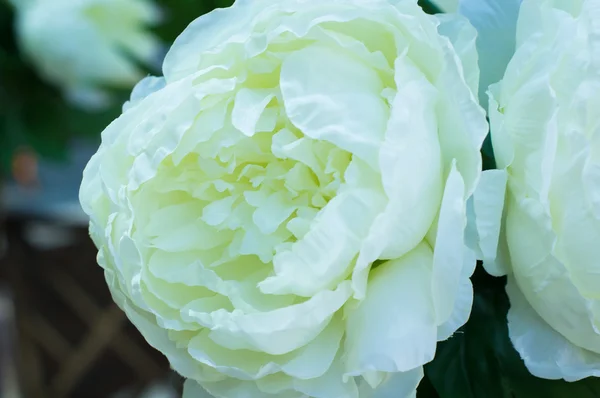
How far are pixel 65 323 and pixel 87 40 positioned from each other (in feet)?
1.03

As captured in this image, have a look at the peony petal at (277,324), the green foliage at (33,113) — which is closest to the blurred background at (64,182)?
the green foliage at (33,113)

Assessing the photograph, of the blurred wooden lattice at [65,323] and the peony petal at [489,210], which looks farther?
the blurred wooden lattice at [65,323]

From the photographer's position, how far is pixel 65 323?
0.65m

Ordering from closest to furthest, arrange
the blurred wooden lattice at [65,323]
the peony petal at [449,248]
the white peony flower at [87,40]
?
the peony petal at [449,248] → the white peony flower at [87,40] → the blurred wooden lattice at [65,323]

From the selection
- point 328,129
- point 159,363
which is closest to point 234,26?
point 328,129

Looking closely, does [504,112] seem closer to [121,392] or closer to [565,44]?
[565,44]

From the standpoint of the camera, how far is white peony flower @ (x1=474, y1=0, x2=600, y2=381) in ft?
0.55

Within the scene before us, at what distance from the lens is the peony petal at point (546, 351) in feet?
0.60

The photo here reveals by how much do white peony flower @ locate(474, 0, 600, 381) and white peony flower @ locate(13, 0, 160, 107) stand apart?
292 mm

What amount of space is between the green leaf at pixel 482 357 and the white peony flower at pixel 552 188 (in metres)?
0.02

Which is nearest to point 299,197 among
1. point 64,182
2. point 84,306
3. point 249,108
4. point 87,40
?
point 249,108

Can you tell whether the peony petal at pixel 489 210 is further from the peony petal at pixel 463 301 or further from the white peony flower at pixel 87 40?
the white peony flower at pixel 87 40

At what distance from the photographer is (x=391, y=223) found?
0.17 m

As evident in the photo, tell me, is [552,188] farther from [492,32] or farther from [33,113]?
[33,113]
